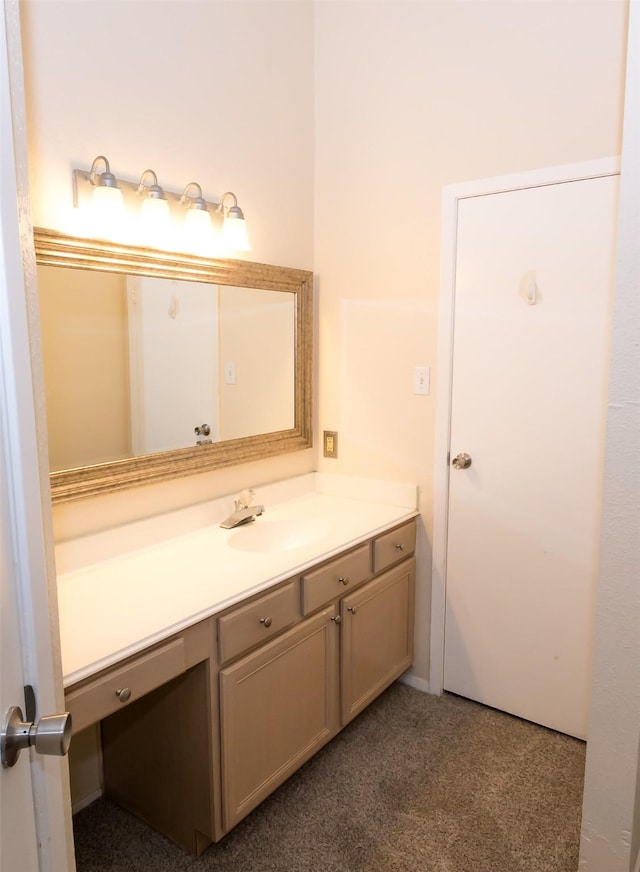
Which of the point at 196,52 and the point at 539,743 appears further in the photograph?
the point at 539,743

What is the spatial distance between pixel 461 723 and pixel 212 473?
134 centimetres

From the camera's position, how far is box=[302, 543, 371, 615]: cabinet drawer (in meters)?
1.90

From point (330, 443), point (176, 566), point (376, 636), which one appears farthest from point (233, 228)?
point (376, 636)

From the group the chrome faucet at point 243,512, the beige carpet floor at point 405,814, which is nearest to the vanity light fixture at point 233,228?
the chrome faucet at point 243,512

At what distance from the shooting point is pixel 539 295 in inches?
84.4

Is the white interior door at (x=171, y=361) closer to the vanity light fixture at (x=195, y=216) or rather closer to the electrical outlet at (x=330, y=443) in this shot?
the vanity light fixture at (x=195, y=216)

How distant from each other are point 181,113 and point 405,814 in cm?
230

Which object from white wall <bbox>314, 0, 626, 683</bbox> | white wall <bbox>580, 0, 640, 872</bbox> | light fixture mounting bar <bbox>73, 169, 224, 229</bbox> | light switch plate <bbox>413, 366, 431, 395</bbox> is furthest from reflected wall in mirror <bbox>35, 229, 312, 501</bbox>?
white wall <bbox>580, 0, 640, 872</bbox>

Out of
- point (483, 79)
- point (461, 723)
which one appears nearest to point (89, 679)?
point (461, 723)

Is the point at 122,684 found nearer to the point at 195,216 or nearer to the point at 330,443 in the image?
the point at 195,216

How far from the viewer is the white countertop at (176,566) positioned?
1438mm

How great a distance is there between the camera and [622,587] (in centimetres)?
103

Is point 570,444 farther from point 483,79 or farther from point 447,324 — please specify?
point 483,79

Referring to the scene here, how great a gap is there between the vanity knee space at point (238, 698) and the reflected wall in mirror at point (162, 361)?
56 centimetres
